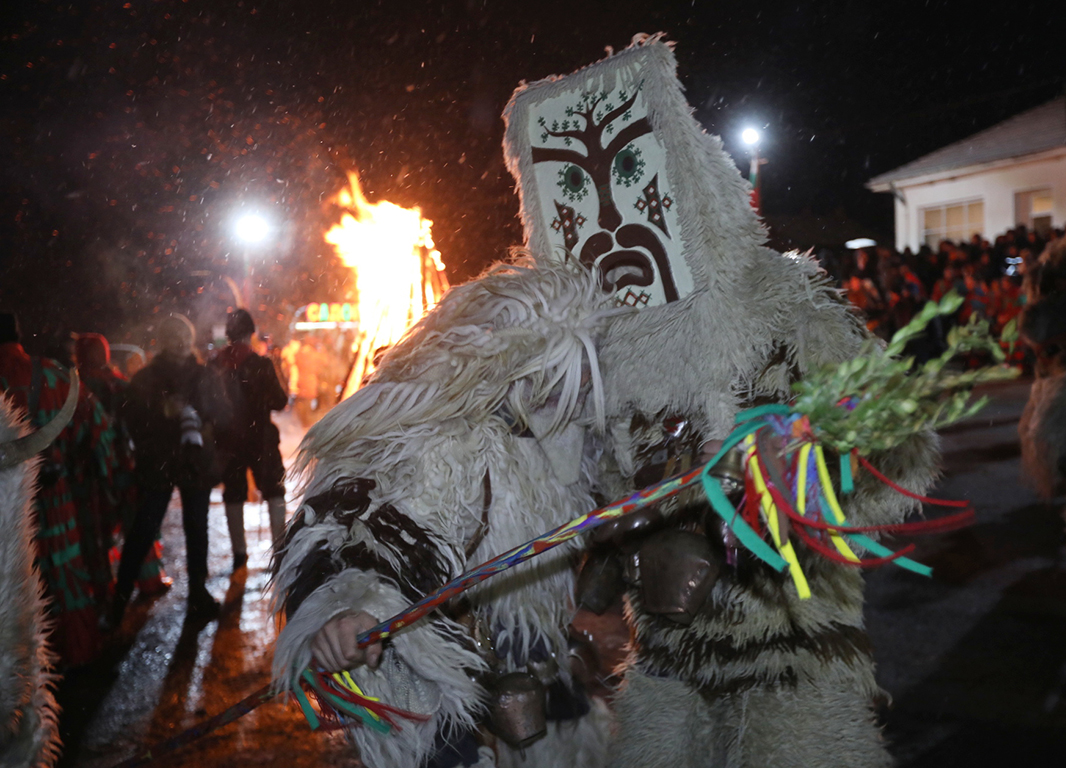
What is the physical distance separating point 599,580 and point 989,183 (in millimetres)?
20124

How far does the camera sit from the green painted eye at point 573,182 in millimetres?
2629

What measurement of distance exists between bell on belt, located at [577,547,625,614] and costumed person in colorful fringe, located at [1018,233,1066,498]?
3.93 metres

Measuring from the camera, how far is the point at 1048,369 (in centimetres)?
508

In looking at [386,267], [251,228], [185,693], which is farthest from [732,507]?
[251,228]

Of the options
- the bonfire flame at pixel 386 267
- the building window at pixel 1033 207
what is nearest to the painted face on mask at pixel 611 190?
the bonfire flame at pixel 386 267

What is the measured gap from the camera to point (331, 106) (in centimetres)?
1252

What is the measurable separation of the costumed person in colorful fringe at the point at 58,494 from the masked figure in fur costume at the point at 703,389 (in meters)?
2.80

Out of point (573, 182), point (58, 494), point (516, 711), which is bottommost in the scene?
point (516, 711)

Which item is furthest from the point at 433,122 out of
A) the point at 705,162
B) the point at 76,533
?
the point at 705,162

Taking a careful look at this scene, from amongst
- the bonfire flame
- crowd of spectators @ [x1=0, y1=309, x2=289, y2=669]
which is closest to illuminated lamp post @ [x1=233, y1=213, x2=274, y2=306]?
crowd of spectators @ [x1=0, y1=309, x2=289, y2=669]

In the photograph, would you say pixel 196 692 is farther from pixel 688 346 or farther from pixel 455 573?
pixel 688 346

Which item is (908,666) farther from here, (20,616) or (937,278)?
(937,278)

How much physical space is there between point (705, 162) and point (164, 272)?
26468 millimetres

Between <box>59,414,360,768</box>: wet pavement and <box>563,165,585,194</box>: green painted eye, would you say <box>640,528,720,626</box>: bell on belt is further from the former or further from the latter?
<box>59,414,360,768</box>: wet pavement
